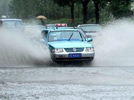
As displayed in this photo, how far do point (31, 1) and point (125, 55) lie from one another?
72129 mm

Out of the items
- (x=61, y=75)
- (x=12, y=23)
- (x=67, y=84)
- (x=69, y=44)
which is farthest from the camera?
(x=12, y=23)

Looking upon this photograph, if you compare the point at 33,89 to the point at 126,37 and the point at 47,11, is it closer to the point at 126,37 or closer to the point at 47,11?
the point at 126,37

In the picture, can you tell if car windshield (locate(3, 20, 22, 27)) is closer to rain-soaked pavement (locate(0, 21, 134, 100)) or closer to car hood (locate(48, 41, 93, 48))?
rain-soaked pavement (locate(0, 21, 134, 100))

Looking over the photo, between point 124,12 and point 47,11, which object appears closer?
point 124,12

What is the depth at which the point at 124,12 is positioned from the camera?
4991cm

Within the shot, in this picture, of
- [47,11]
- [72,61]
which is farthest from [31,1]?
[72,61]

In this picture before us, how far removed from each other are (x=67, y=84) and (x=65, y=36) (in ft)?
21.8

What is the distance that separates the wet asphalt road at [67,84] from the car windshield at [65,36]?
3283 millimetres

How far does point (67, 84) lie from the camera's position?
33.8 ft

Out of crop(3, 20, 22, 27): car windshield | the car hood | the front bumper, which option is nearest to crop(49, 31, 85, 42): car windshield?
the car hood

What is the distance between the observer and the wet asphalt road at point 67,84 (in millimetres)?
8688

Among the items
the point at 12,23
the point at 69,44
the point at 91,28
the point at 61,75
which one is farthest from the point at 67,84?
the point at 91,28

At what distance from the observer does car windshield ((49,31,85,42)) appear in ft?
54.6

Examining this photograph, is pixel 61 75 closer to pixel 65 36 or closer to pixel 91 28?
pixel 65 36
